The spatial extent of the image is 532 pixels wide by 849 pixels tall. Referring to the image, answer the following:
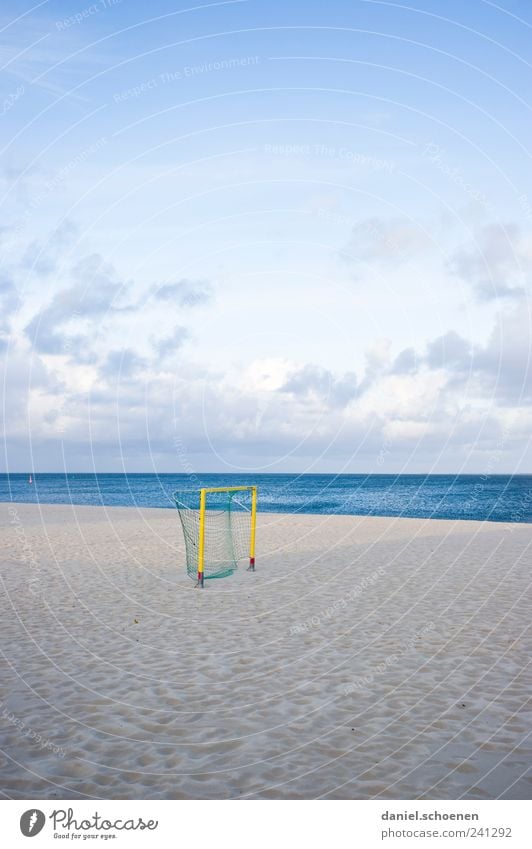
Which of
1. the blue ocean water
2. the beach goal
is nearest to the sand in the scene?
the beach goal

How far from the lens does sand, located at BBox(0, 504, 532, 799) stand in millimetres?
5223

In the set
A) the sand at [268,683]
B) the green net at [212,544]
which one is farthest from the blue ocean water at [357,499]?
the sand at [268,683]

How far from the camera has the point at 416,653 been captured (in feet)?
28.6

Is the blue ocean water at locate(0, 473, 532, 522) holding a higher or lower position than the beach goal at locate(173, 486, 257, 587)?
lower

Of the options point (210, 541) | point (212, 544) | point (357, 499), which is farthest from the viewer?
point (357, 499)

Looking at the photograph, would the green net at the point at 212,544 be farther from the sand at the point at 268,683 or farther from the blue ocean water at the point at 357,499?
the blue ocean water at the point at 357,499

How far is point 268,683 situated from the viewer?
7.48 meters

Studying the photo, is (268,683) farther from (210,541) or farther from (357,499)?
(357,499)

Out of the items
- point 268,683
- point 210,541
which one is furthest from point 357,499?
point 268,683

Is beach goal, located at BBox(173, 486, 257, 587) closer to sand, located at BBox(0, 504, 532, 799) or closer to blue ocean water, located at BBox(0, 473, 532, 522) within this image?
sand, located at BBox(0, 504, 532, 799)

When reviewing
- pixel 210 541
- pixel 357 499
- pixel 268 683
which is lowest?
pixel 357 499

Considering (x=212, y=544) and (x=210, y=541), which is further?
(x=210, y=541)
